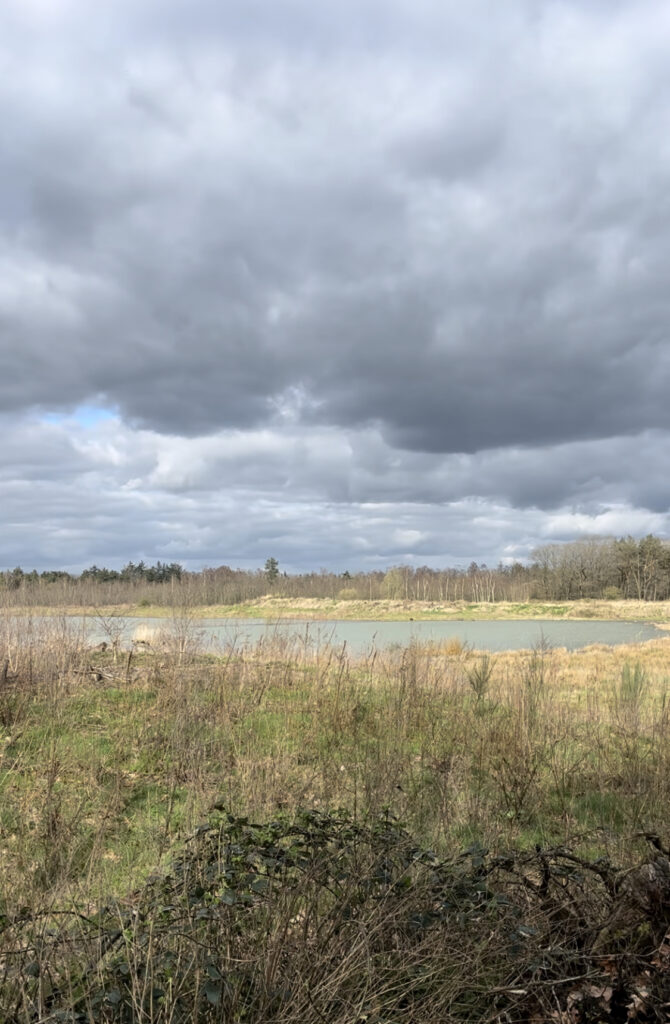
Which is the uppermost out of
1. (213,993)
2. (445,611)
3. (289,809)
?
(213,993)

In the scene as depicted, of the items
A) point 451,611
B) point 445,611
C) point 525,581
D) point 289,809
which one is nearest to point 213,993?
point 289,809

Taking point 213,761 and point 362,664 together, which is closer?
point 213,761

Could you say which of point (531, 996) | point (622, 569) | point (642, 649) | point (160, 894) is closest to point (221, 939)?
point (160, 894)

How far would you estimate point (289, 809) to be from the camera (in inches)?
164

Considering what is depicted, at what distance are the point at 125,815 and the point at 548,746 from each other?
442 centimetres

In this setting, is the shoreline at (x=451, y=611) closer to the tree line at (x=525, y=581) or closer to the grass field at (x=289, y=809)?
the tree line at (x=525, y=581)

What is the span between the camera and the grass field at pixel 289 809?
216 cm

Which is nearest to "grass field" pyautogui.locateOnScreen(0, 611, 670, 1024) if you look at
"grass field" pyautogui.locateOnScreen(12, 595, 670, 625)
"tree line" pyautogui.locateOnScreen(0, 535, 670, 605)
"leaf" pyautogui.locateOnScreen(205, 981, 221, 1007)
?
"leaf" pyautogui.locateOnScreen(205, 981, 221, 1007)

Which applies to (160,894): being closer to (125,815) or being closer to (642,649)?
(125,815)

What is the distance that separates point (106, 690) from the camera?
968cm

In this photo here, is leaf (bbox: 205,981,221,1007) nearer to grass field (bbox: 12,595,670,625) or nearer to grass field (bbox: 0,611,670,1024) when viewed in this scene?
grass field (bbox: 0,611,670,1024)

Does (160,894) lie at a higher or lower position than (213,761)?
higher

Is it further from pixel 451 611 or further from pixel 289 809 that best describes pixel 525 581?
pixel 289 809

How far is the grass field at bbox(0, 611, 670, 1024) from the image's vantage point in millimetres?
2161
